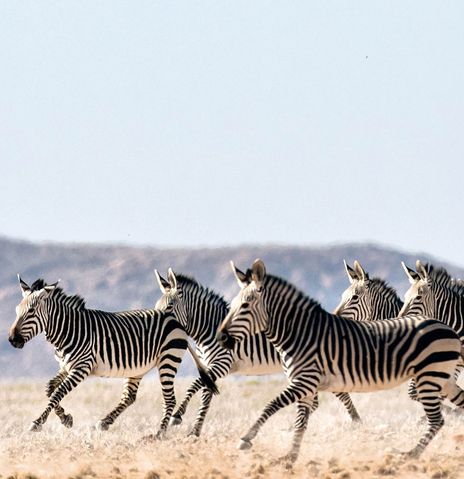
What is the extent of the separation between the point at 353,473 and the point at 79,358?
5239 millimetres

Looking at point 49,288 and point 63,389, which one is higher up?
point 49,288

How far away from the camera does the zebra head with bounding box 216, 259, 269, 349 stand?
556 inches

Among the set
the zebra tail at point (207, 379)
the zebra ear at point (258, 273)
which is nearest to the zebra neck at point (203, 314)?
the zebra tail at point (207, 379)

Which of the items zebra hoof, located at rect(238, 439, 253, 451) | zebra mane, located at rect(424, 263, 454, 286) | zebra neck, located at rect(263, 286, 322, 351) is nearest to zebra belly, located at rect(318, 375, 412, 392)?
zebra neck, located at rect(263, 286, 322, 351)

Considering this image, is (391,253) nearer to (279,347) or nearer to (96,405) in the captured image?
(96,405)

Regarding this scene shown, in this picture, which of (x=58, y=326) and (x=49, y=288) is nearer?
(x=49, y=288)

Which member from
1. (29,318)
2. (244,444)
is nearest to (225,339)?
(244,444)

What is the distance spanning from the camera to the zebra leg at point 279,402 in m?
13.9

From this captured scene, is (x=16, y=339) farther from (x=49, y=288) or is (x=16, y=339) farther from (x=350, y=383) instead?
(x=350, y=383)

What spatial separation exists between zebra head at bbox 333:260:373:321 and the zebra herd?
16 mm

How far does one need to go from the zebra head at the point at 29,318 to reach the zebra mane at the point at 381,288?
5270 mm

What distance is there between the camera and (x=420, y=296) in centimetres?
1800

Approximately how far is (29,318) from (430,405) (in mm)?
6110

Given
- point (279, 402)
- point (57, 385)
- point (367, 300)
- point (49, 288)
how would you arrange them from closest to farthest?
point (279, 402) < point (49, 288) < point (57, 385) < point (367, 300)
